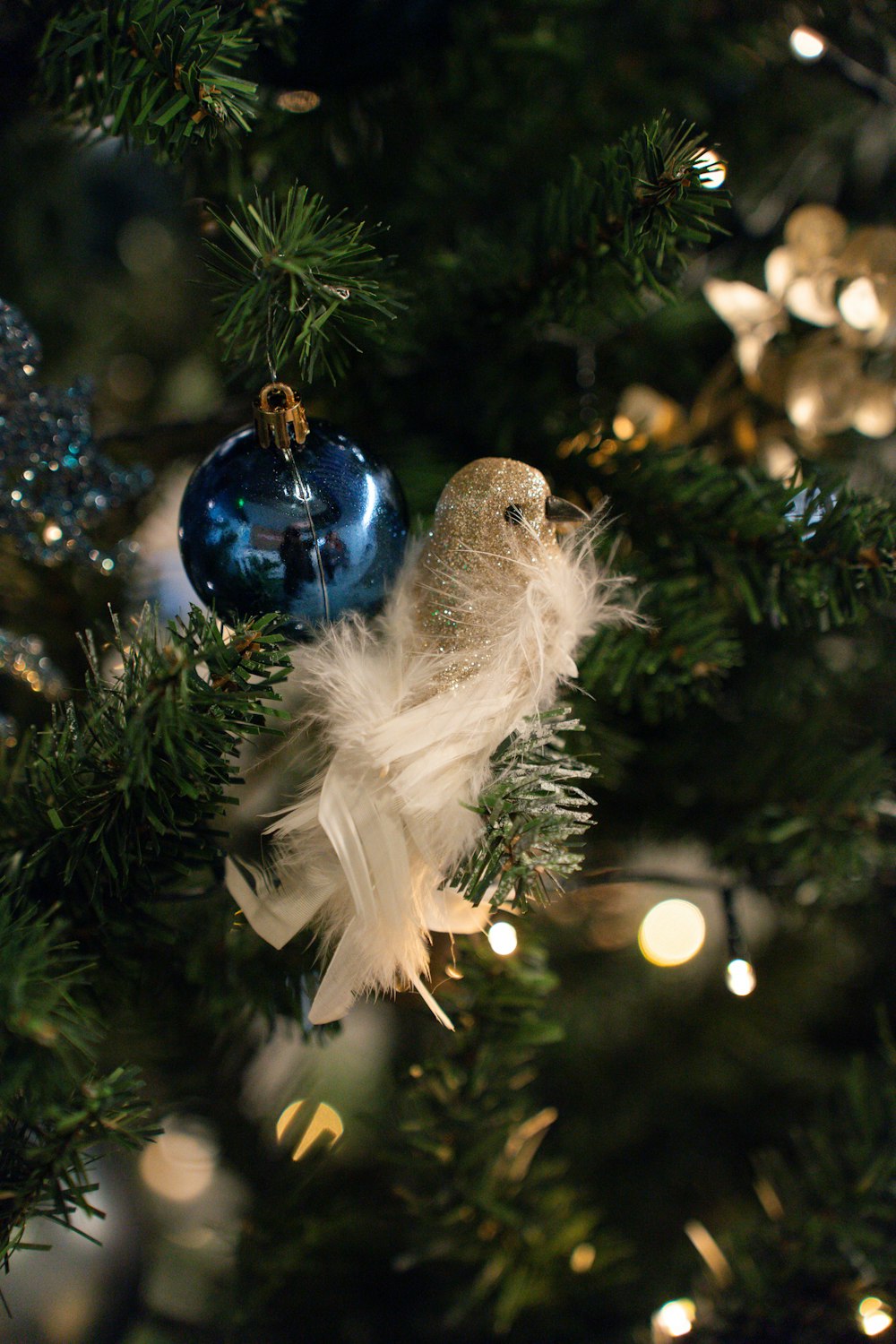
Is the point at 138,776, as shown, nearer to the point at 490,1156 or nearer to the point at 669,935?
the point at 490,1156

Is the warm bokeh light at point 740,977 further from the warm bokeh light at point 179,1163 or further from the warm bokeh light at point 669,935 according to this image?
the warm bokeh light at point 179,1163

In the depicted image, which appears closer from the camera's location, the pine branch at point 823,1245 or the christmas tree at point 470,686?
the christmas tree at point 470,686

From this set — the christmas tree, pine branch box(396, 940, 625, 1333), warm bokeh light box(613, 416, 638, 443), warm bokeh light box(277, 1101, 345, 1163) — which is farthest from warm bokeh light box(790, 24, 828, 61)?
warm bokeh light box(277, 1101, 345, 1163)

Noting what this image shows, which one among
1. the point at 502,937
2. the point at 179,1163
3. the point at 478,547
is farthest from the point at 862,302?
the point at 179,1163

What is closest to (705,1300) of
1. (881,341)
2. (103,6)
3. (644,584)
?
(644,584)

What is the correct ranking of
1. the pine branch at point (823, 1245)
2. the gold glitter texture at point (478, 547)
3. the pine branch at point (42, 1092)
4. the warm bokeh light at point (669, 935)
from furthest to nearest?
the warm bokeh light at point (669, 935) → the pine branch at point (823, 1245) → the gold glitter texture at point (478, 547) → the pine branch at point (42, 1092)

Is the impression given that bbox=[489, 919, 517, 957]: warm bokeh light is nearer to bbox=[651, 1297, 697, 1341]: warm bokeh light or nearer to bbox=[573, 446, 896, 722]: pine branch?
bbox=[573, 446, 896, 722]: pine branch

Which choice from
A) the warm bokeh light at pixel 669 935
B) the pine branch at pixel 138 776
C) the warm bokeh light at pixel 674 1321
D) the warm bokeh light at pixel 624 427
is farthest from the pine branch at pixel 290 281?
the warm bokeh light at pixel 674 1321
